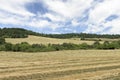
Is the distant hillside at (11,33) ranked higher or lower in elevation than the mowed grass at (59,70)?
higher

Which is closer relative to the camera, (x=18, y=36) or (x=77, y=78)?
(x=77, y=78)

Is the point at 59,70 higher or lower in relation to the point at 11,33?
lower

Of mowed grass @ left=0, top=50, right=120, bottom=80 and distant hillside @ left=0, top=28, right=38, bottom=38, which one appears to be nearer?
mowed grass @ left=0, top=50, right=120, bottom=80

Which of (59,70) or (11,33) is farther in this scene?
(11,33)

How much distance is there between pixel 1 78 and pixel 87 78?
5534mm

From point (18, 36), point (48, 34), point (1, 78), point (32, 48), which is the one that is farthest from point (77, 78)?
point (48, 34)

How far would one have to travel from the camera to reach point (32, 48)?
5053 cm

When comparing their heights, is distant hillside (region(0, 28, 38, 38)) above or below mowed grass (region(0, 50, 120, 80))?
above

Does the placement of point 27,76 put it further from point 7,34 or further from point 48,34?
point 48,34

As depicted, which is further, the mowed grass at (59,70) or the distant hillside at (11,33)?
the distant hillside at (11,33)

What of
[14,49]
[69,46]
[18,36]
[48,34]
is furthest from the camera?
[48,34]

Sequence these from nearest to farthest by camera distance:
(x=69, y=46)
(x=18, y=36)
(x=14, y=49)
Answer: (x=14, y=49)
(x=69, y=46)
(x=18, y=36)

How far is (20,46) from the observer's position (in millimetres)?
51156

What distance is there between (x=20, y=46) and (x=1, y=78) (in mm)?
36994
